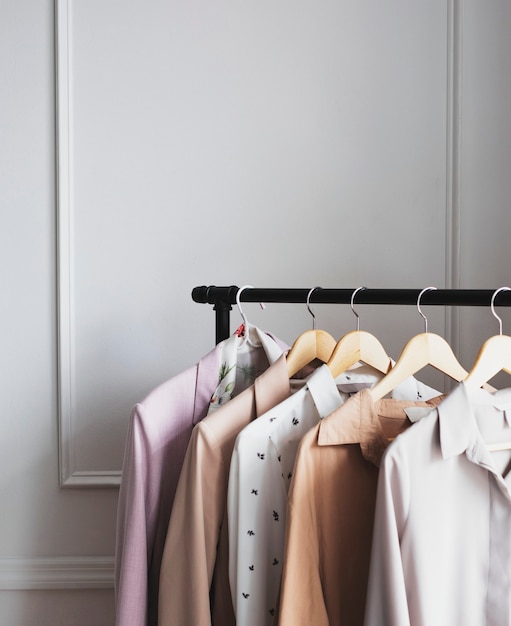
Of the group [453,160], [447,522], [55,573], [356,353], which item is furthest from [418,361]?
[55,573]

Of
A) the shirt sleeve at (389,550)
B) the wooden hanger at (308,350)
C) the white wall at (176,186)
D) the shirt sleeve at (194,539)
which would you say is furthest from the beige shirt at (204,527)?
the white wall at (176,186)

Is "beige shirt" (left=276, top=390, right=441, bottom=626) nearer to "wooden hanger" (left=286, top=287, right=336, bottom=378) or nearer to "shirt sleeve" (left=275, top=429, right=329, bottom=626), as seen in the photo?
"shirt sleeve" (left=275, top=429, right=329, bottom=626)

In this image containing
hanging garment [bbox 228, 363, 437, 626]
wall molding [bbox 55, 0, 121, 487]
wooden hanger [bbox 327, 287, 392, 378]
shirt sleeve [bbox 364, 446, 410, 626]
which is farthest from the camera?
wall molding [bbox 55, 0, 121, 487]

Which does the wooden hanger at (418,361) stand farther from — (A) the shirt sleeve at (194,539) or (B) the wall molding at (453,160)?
(B) the wall molding at (453,160)

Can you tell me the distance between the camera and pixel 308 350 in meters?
1.04

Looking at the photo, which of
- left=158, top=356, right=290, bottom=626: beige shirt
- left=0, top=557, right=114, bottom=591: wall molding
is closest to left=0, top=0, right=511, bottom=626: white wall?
left=0, top=557, right=114, bottom=591: wall molding

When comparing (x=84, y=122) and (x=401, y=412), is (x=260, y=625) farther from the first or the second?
(x=84, y=122)

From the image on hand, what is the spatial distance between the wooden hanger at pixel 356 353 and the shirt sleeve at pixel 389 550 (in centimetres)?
24

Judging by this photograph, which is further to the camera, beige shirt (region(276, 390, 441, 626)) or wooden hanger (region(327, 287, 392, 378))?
wooden hanger (region(327, 287, 392, 378))

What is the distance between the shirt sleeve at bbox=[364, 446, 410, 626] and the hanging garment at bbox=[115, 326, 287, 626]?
34 centimetres

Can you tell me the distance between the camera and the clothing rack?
85 centimetres

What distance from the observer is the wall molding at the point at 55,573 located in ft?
5.04

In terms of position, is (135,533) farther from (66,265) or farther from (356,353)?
(66,265)

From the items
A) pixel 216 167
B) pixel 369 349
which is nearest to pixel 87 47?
pixel 216 167
